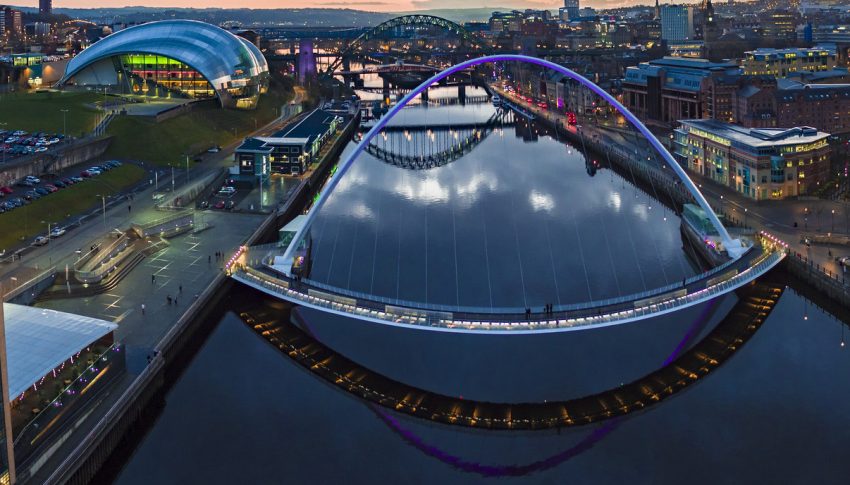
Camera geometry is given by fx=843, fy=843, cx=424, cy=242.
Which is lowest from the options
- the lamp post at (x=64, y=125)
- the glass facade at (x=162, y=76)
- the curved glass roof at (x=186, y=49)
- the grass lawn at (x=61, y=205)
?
the grass lawn at (x=61, y=205)

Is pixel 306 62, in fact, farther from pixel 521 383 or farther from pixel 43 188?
pixel 521 383

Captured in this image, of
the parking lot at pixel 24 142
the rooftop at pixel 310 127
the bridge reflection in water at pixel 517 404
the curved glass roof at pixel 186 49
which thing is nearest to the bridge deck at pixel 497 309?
the bridge reflection in water at pixel 517 404

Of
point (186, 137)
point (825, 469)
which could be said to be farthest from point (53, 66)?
point (825, 469)

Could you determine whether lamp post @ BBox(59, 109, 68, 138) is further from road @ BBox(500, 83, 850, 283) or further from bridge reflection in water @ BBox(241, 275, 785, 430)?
road @ BBox(500, 83, 850, 283)

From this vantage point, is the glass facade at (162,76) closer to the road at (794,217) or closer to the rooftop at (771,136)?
the rooftop at (771,136)

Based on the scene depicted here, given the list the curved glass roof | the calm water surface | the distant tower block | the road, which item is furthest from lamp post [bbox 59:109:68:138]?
the distant tower block

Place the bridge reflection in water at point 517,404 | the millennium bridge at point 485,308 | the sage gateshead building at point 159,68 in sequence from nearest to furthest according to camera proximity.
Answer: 1. the bridge reflection in water at point 517,404
2. the millennium bridge at point 485,308
3. the sage gateshead building at point 159,68
